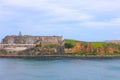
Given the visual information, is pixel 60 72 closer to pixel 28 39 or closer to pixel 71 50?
pixel 71 50

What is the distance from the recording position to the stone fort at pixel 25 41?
436 ft

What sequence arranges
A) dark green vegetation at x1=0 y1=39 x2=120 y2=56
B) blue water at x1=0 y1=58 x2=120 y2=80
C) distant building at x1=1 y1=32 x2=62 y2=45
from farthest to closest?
distant building at x1=1 y1=32 x2=62 y2=45 < dark green vegetation at x1=0 y1=39 x2=120 y2=56 < blue water at x1=0 y1=58 x2=120 y2=80

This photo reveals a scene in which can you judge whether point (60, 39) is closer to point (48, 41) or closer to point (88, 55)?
point (48, 41)

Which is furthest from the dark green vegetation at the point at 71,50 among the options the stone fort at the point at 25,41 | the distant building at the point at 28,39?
the distant building at the point at 28,39

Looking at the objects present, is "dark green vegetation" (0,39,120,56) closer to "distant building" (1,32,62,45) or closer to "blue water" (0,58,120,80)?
"distant building" (1,32,62,45)

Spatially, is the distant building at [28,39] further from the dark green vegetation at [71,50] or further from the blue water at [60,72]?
the blue water at [60,72]

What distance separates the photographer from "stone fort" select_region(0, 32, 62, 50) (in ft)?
436

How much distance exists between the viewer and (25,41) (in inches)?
5384

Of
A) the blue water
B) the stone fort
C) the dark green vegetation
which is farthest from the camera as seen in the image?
the stone fort

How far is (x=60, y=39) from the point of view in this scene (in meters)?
136

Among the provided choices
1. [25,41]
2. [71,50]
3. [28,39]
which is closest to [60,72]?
[71,50]

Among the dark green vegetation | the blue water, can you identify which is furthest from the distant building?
the blue water

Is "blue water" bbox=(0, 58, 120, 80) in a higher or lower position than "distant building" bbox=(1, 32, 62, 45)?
lower

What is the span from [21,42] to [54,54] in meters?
16.9
